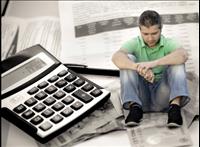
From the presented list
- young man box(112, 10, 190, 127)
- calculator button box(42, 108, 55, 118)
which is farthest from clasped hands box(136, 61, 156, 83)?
calculator button box(42, 108, 55, 118)

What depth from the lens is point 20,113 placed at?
0.45 metres

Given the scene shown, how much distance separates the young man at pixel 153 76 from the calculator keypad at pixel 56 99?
0.05 meters

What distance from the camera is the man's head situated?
42 centimetres

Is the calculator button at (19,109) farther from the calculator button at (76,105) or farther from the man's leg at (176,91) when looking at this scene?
the man's leg at (176,91)

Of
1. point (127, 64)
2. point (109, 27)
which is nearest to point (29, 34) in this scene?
point (109, 27)

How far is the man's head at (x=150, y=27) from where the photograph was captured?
42cm

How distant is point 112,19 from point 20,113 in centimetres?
20

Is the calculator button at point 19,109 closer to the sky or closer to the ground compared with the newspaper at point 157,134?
closer to the sky

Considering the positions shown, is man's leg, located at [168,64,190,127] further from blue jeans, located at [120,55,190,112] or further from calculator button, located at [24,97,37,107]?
calculator button, located at [24,97,37,107]

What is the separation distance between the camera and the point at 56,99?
1.51ft

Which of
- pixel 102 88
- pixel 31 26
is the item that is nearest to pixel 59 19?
pixel 31 26

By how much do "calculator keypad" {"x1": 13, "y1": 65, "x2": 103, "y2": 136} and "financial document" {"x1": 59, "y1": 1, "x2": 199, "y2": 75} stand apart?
0.20 ft

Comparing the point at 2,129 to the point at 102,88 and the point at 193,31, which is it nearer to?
the point at 102,88

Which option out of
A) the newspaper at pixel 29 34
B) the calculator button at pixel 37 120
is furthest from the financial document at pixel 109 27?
the calculator button at pixel 37 120
